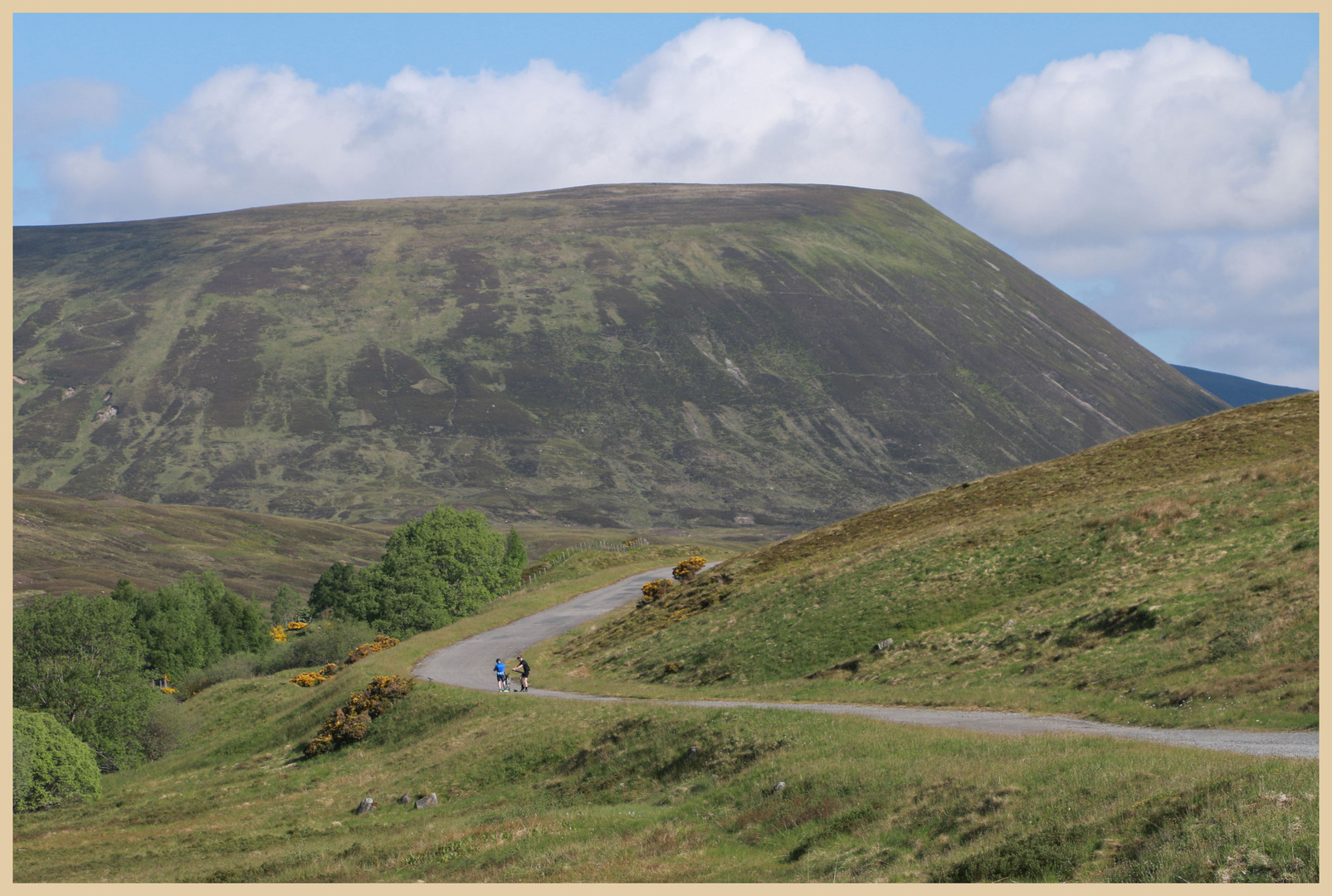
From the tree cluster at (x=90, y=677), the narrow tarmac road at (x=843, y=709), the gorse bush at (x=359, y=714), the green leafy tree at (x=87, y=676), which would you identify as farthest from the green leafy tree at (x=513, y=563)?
the gorse bush at (x=359, y=714)

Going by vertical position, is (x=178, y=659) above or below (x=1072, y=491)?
below

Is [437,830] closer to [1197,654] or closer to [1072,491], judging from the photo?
[1197,654]

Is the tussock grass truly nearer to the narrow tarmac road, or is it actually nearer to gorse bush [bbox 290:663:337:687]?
the narrow tarmac road

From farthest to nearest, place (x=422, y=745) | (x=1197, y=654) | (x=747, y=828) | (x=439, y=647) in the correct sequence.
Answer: (x=439, y=647) → (x=422, y=745) → (x=1197, y=654) → (x=747, y=828)

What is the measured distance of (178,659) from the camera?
109m

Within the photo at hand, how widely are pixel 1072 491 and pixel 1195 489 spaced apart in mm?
10656

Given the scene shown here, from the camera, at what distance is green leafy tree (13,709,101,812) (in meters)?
48.9

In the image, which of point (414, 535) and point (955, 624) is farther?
point (414, 535)

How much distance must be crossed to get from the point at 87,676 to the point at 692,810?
60556mm

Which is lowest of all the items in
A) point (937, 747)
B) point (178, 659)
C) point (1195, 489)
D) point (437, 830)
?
point (178, 659)

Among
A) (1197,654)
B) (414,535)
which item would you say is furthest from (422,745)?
(414,535)

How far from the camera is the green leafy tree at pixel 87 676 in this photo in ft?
222

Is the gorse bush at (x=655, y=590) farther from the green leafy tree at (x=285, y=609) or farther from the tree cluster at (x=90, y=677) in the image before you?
the green leafy tree at (x=285, y=609)

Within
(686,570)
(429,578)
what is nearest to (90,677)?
(429,578)
